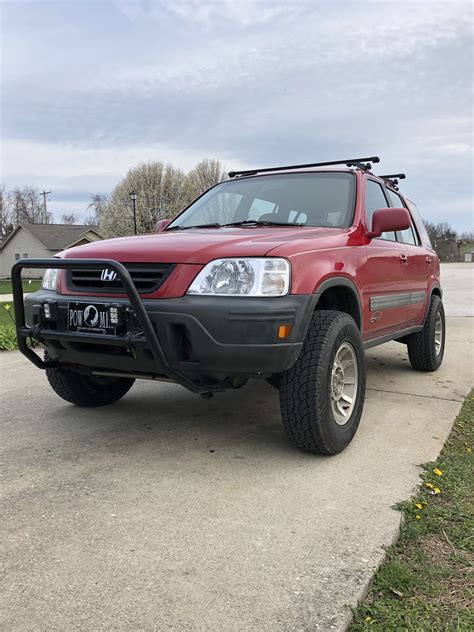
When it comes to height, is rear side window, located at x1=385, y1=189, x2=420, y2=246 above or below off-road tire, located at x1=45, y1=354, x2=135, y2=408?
above

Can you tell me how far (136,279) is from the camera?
3.05 metres

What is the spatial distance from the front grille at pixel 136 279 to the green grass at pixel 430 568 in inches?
65.9

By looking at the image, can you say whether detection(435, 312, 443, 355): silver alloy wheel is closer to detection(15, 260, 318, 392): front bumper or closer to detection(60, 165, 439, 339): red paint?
detection(60, 165, 439, 339): red paint

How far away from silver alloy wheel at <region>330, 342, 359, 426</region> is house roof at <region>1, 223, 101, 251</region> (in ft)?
142

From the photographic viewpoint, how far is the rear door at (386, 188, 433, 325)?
16.5 feet

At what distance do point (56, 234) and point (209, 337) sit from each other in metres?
48.3

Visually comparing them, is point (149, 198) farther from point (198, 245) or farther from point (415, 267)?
point (198, 245)

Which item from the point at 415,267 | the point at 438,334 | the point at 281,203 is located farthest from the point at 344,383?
the point at 438,334

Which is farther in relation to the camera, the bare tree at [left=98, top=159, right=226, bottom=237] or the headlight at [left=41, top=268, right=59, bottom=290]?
the bare tree at [left=98, top=159, right=226, bottom=237]

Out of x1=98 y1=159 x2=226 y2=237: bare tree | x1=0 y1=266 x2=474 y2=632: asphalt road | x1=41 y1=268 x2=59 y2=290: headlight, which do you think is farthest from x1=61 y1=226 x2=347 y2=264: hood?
x1=98 y1=159 x2=226 y2=237: bare tree

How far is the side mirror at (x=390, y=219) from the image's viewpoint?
12.6 ft

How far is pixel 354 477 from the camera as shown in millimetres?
3010

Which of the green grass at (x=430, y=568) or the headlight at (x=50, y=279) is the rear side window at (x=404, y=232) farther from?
the headlight at (x=50, y=279)

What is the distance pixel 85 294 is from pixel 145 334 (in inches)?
23.9
